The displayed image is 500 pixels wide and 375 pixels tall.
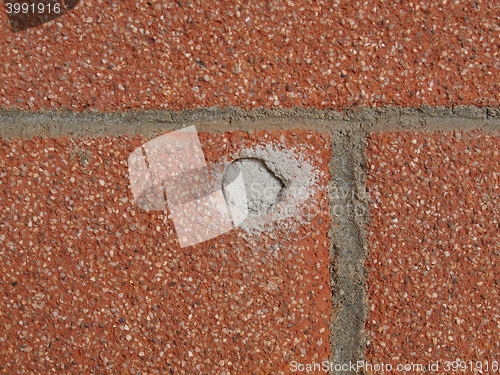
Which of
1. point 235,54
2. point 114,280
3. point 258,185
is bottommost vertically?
point 114,280

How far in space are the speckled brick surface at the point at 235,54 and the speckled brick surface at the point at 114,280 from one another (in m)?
0.06

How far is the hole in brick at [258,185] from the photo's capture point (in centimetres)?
60

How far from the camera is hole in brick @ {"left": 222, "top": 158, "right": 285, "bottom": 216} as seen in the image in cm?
60

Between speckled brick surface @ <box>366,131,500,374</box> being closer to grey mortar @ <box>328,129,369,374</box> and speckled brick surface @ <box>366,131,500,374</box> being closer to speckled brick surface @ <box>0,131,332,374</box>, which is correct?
grey mortar @ <box>328,129,369,374</box>

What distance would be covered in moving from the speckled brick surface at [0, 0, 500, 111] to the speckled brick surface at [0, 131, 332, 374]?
0.19 feet

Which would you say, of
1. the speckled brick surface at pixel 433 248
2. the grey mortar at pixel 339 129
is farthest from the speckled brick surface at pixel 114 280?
the speckled brick surface at pixel 433 248

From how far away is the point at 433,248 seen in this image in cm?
61

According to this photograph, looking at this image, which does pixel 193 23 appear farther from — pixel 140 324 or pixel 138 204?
pixel 140 324

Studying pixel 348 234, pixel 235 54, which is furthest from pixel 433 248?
pixel 235 54

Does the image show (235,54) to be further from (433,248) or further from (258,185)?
(433,248)

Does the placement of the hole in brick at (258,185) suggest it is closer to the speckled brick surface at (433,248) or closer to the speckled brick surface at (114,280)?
the speckled brick surface at (114,280)

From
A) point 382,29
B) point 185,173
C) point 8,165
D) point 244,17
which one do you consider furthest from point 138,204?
point 382,29

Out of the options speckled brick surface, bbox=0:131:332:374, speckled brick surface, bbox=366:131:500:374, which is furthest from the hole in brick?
speckled brick surface, bbox=366:131:500:374

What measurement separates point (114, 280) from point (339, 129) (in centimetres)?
36
